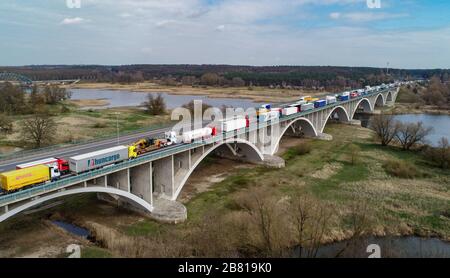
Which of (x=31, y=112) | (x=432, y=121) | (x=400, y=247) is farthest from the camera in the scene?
(x=432, y=121)

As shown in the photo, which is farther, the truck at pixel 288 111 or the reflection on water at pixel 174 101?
the reflection on water at pixel 174 101

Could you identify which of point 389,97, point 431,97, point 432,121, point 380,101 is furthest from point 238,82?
point 432,121

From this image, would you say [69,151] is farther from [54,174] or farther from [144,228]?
[144,228]

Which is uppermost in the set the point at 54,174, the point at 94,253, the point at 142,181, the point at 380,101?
the point at 380,101

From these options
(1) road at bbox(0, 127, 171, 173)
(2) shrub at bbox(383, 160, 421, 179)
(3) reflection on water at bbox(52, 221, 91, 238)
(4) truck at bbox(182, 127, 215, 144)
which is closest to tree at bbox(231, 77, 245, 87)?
(2) shrub at bbox(383, 160, 421, 179)

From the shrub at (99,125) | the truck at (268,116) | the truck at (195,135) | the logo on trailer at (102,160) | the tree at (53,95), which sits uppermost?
the tree at (53,95)

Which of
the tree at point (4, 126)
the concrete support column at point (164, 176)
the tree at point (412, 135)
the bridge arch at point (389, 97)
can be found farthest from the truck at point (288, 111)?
the bridge arch at point (389, 97)

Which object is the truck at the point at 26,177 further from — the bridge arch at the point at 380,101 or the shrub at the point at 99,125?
the bridge arch at the point at 380,101

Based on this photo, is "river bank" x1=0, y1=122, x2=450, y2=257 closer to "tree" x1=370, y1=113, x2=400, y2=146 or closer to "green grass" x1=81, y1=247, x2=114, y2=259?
"green grass" x1=81, y1=247, x2=114, y2=259
